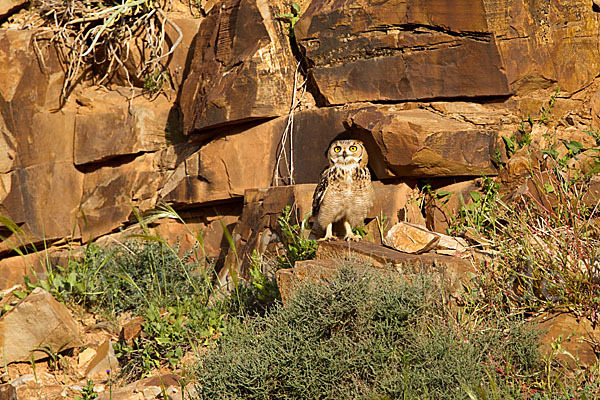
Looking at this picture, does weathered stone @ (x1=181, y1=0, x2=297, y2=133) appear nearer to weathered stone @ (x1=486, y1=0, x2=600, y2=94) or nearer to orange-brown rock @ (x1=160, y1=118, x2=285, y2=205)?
orange-brown rock @ (x1=160, y1=118, x2=285, y2=205)

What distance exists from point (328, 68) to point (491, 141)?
6.34 feet

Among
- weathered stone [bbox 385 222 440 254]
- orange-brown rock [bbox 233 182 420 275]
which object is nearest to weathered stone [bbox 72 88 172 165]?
orange-brown rock [bbox 233 182 420 275]

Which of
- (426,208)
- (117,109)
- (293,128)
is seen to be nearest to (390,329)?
(426,208)

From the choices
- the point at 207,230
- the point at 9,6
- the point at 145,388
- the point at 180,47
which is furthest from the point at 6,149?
the point at 145,388

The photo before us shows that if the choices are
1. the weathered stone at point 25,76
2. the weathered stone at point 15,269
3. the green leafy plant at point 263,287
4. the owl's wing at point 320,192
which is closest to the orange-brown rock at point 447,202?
the owl's wing at point 320,192

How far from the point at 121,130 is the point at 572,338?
6.15 m

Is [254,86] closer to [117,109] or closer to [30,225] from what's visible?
[117,109]

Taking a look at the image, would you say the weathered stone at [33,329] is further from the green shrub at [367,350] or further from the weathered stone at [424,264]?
the weathered stone at [424,264]

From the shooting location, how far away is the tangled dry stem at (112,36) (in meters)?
8.32

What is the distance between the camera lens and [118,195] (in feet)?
26.9

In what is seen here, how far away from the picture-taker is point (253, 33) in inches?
283

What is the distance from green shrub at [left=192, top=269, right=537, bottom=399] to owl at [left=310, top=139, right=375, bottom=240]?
148cm

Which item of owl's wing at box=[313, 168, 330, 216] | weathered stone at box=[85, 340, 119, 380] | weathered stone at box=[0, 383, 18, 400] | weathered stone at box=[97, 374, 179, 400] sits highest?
owl's wing at box=[313, 168, 330, 216]

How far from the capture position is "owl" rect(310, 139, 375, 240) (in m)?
5.60
